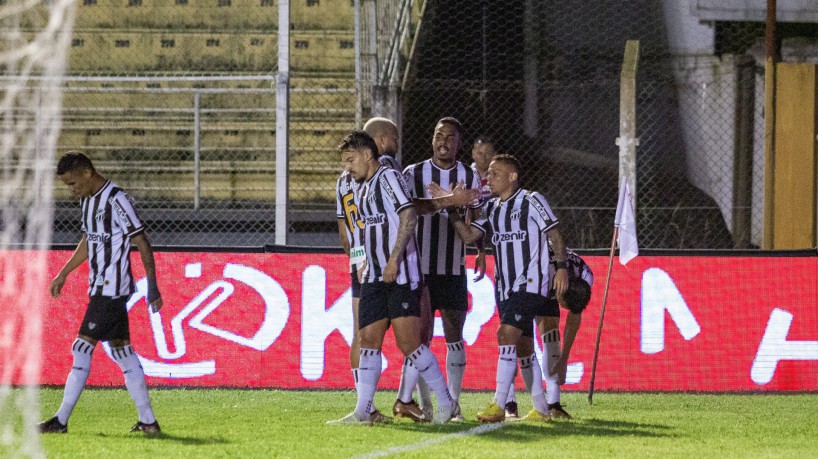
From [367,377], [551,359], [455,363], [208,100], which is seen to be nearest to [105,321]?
[367,377]

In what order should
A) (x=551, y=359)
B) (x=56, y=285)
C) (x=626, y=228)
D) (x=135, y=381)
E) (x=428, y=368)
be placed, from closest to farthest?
1. (x=135, y=381)
2. (x=428, y=368)
3. (x=56, y=285)
4. (x=551, y=359)
5. (x=626, y=228)

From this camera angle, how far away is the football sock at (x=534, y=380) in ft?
25.7

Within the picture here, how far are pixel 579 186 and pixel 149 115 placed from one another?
5933 mm

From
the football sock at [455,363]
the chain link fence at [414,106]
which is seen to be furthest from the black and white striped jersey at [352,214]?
the chain link fence at [414,106]

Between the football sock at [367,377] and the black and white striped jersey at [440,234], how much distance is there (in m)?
0.98

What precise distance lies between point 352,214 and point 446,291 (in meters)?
0.86

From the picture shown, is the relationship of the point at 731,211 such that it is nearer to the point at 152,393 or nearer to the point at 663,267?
the point at 663,267

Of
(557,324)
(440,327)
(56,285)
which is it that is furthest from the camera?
(440,327)

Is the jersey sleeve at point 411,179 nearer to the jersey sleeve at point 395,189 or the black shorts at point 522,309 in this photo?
the jersey sleeve at point 395,189

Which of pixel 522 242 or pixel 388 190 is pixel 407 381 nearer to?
pixel 522 242

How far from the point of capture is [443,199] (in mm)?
7586

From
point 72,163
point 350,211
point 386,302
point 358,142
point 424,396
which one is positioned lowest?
point 424,396

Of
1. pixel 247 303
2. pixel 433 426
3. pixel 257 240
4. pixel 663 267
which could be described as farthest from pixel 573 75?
pixel 433 426

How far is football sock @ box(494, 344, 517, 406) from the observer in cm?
767
